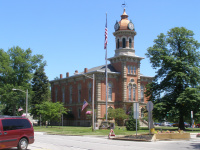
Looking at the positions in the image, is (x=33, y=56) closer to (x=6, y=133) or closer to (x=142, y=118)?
(x=142, y=118)

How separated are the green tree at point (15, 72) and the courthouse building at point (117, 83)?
10173 mm

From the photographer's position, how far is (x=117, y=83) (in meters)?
62.3

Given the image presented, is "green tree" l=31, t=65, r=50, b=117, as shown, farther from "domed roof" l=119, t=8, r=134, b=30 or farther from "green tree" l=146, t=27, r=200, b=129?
"green tree" l=146, t=27, r=200, b=129

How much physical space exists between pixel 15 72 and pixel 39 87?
714 centimetres

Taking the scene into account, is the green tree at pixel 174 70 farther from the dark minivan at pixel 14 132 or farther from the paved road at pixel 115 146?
the dark minivan at pixel 14 132

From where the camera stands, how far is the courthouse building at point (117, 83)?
5975 cm

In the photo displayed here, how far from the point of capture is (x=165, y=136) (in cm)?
2380

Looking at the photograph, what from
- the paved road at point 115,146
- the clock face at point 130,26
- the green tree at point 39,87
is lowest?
the paved road at point 115,146

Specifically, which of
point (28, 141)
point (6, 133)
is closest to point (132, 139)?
point (28, 141)

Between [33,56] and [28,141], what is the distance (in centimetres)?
5239

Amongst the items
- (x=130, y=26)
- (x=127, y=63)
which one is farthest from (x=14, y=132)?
(x=130, y=26)

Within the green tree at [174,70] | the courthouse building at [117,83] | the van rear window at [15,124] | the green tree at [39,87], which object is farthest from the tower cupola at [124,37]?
the van rear window at [15,124]

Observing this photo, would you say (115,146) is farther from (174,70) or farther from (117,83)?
(117,83)

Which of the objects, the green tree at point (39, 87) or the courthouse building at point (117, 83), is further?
the green tree at point (39, 87)
